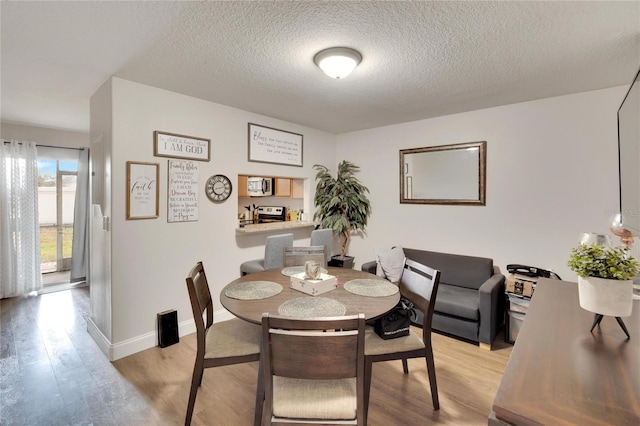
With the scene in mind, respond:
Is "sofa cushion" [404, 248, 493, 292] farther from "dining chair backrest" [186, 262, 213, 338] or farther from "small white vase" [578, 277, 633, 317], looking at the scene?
"dining chair backrest" [186, 262, 213, 338]

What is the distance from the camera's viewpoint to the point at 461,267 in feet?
11.0

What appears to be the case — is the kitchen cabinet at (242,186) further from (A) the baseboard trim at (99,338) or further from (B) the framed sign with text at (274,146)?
(A) the baseboard trim at (99,338)

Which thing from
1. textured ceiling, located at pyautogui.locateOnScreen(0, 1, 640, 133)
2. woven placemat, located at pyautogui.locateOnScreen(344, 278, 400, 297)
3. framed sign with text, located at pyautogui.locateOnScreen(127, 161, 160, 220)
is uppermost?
textured ceiling, located at pyautogui.locateOnScreen(0, 1, 640, 133)

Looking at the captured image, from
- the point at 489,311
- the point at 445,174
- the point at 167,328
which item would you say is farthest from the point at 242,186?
the point at 489,311

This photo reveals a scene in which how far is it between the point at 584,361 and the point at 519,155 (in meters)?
2.70

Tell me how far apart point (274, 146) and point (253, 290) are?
2270 millimetres

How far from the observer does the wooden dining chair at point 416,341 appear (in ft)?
5.64

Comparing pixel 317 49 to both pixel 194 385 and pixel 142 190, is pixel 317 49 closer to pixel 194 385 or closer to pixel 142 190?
pixel 142 190

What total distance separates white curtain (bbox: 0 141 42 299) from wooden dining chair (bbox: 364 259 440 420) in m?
4.92

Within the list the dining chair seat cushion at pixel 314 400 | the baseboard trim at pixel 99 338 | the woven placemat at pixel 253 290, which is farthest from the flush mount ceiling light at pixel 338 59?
the baseboard trim at pixel 99 338

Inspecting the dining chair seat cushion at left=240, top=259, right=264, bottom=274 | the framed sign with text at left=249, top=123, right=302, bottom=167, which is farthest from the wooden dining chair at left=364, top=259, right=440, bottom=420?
the framed sign with text at left=249, top=123, right=302, bottom=167

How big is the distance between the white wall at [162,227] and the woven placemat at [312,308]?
169 cm

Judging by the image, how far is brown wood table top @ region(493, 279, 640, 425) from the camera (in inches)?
30.9

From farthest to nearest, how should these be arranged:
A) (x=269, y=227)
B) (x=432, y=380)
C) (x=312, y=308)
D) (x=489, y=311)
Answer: (x=269, y=227) < (x=489, y=311) < (x=432, y=380) < (x=312, y=308)
